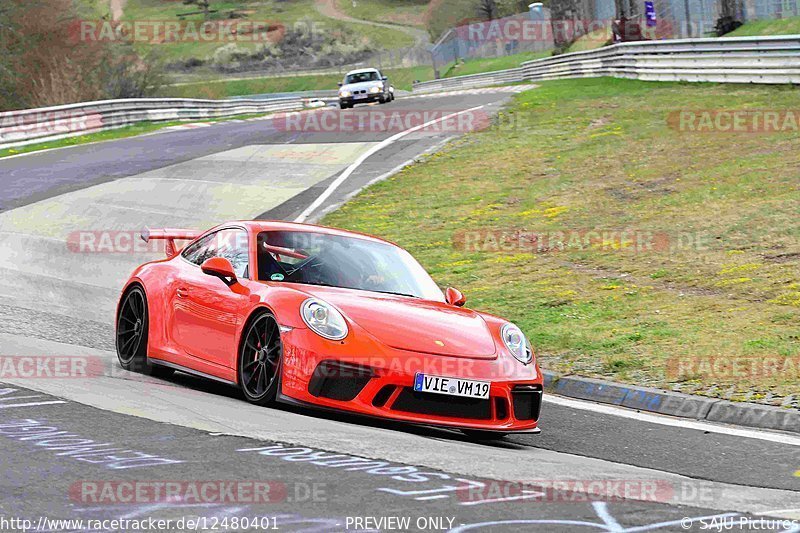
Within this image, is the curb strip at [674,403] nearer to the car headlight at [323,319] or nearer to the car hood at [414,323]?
the car hood at [414,323]

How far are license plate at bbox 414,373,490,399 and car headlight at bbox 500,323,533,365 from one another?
55 cm

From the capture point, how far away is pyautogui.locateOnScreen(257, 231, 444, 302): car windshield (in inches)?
343

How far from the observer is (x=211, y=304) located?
8.75 metres

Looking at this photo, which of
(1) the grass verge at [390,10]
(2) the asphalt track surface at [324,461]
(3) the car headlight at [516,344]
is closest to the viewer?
(2) the asphalt track surface at [324,461]

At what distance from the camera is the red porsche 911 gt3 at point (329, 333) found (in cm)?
753

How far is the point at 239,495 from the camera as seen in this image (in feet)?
17.2

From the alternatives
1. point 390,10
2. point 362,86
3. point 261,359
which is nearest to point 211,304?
point 261,359

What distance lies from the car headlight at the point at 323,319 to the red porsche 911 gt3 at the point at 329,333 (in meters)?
0.01

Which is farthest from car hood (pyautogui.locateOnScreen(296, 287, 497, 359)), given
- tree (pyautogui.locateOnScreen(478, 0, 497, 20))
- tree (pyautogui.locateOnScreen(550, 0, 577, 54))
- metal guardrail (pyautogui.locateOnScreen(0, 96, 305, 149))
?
tree (pyautogui.locateOnScreen(478, 0, 497, 20))

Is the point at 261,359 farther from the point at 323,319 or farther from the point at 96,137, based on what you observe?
the point at 96,137

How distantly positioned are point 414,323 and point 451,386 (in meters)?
0.62

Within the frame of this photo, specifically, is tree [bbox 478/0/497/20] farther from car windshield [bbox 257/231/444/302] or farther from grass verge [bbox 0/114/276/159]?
car windshield [bbox 257/231/444/302]

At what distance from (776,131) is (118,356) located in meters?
15.9

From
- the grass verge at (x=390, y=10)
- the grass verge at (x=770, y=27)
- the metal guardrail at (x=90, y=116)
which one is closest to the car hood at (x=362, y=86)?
the metal guardrail at (x=90, y=116)
